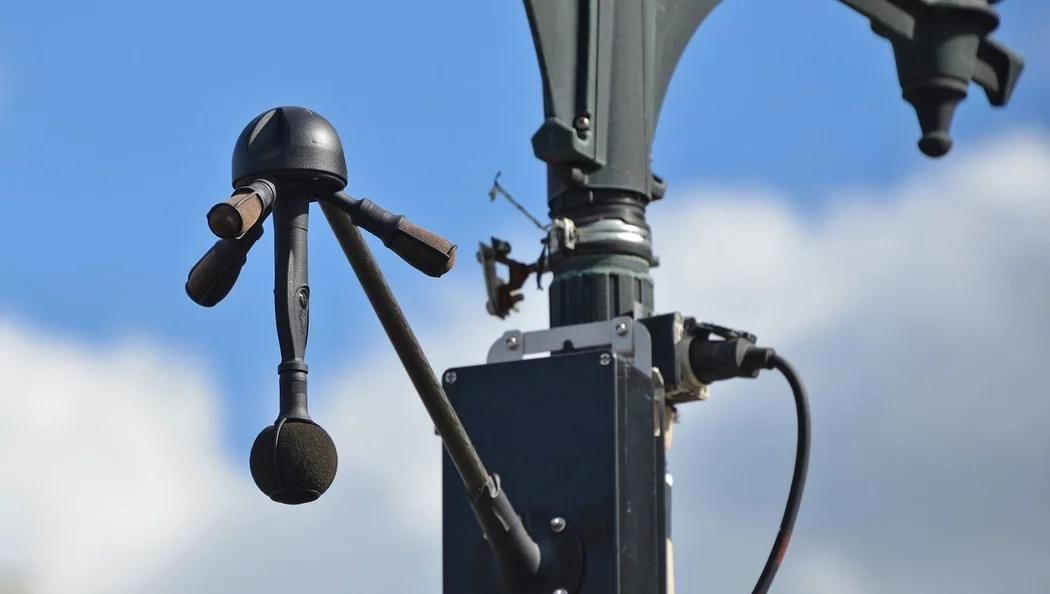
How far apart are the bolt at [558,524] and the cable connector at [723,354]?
0.93 meters

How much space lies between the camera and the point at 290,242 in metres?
3.38

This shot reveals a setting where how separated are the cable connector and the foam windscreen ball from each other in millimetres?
2228

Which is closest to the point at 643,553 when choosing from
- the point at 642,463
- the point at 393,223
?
the point at 642,463

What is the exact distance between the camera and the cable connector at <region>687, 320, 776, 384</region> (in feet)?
17.6

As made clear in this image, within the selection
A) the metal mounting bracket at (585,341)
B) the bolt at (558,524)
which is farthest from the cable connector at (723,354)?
the bolt at (558,524)

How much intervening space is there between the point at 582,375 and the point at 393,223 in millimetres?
1174

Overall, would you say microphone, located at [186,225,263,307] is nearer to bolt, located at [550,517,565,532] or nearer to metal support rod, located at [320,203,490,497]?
metal support rod, located at [320,203,490,497]

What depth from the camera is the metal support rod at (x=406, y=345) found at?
359 cm

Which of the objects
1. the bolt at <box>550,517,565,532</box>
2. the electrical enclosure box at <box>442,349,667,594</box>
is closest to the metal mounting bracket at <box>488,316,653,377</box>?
the electrical enclosure box at <box>442,349,667,594</box>

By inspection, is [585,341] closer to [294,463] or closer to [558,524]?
[558,524]

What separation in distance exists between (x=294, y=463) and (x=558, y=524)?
56.9 inches

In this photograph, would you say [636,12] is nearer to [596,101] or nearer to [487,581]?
[596,101]

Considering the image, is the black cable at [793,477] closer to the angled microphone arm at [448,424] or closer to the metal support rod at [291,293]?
the angled microphone arm at [448,424]

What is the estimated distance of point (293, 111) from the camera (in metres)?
3.39
